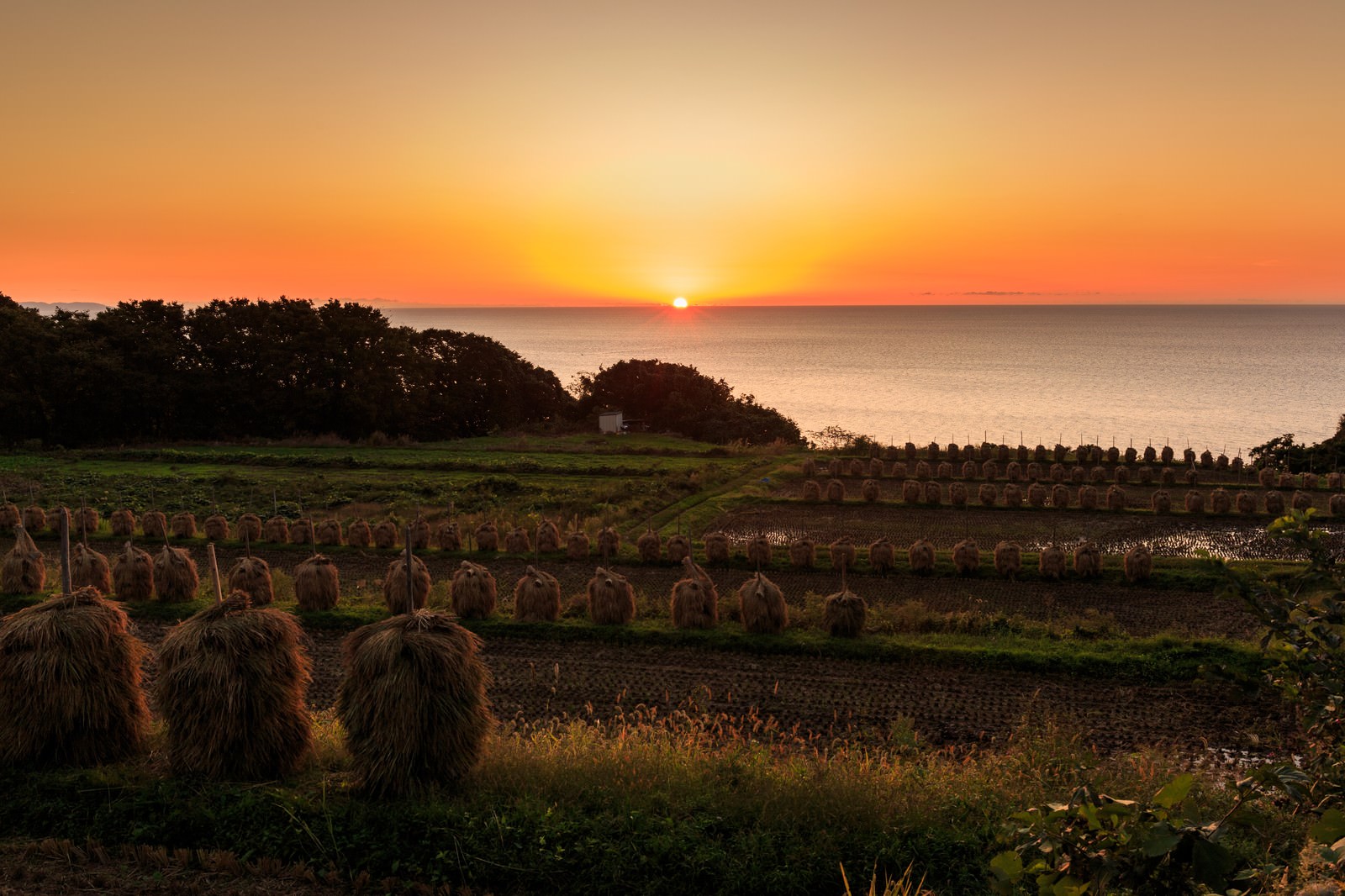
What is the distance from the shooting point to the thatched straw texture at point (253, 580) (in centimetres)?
2122

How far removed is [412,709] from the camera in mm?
9961

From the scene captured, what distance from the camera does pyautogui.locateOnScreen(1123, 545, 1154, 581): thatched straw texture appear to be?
23500 mm

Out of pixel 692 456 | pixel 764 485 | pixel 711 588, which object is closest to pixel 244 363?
pixel 692 456

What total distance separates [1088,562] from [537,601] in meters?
14.5

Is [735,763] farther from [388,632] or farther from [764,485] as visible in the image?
[764,485]

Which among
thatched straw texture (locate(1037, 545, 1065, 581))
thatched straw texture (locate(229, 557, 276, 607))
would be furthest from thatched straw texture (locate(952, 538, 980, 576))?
thatched straw texture (locate(229, 557, 276, 607))

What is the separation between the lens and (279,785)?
10273mm

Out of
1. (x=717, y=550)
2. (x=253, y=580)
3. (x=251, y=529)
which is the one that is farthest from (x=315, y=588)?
(x=717, y=550)

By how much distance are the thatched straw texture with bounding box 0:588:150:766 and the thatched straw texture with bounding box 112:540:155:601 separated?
1169 centimetres

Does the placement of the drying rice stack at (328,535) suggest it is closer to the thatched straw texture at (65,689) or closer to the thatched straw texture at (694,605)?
the thatched straw texture at (694,605)

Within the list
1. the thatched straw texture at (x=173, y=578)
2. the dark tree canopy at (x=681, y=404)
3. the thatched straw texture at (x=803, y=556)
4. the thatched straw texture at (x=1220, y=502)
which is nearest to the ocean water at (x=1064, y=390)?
the dark tree canopy at (x=681, y=404)

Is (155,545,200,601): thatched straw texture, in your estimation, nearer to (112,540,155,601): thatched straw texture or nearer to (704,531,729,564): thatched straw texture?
(112,540,155,601): thatched straw texture

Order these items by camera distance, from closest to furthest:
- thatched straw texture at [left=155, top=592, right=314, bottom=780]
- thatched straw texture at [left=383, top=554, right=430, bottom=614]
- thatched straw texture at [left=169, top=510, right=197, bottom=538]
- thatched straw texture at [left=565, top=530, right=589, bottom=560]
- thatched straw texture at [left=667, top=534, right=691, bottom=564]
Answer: thatched straw texture at [left=155, top=592, right=314, bottom=780] → thatched straw texture at [left=383, top=554, right=430, bottom=614] → thatched straw texture at [left=667, top=534, right=691, bottom=564] → thatched straw texture at [left=565, top=530, right=589, bottom=560] → thatched straw texture at [left=169, top=510, right=197, bottom=538]

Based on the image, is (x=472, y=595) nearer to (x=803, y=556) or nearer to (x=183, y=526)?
(x=803, y=556)
